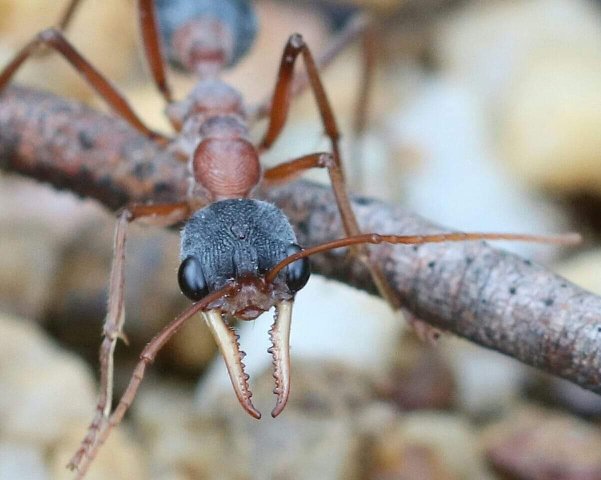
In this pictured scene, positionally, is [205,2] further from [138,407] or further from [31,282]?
[138,407]

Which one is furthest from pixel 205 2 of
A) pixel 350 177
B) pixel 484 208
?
pixel 484 208

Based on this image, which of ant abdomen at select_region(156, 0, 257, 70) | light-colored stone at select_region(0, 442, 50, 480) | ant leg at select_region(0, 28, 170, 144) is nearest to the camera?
light-colored stone at select_region(0, 442, 50, 480)

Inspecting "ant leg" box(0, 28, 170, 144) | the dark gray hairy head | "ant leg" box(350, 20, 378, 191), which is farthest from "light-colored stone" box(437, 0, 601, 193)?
the dark gray hairy head

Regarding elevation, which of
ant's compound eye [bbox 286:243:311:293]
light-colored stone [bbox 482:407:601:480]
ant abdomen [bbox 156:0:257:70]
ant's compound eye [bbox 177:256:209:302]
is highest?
ant abdomen [bbox 156:0:257:70]

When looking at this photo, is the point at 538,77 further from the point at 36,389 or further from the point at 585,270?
the point at 36,389

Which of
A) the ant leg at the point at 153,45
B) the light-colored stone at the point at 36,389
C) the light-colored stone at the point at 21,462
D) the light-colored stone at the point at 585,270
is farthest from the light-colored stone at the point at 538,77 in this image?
the light-colored stone at the point at 21,462

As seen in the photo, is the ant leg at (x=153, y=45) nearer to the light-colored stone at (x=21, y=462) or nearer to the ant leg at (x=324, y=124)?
the ant leg at (x=324, y=124)

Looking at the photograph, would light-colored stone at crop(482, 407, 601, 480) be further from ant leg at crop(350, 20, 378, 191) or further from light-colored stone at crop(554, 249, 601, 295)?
ant leg at crop(350, 20, 378, 191)
